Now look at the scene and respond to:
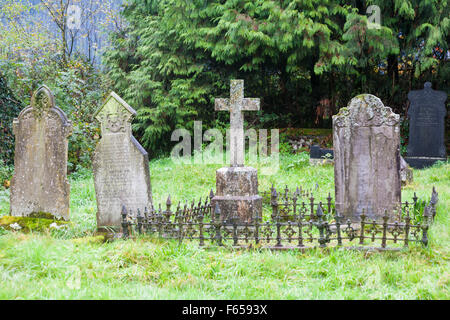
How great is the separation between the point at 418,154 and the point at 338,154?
7.86m

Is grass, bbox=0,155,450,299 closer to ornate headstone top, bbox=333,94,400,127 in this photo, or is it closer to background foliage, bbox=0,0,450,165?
ornate headstone top, bbox=333,94,400,127

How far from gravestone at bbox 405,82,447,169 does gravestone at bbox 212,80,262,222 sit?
7.87m

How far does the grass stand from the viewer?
4062 mm

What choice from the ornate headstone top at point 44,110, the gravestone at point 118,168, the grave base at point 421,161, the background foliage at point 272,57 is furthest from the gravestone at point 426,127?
the ornate headstone top at point 44,110

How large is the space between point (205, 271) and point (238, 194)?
2499 mm

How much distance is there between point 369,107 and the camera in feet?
21.3

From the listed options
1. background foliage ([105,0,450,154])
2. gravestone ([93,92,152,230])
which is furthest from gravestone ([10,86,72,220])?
background foliage ([105,0,450,154])

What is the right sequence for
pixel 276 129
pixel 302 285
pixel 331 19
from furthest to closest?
pixel 276 129
pixel 331 19
pixel 302 285

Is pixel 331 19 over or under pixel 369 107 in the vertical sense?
over

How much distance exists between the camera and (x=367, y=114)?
6.52 meters

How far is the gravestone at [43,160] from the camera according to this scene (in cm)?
679

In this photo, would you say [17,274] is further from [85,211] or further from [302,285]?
[85,211]

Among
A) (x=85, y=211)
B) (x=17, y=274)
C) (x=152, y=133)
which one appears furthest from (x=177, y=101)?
(x=17, y=274)

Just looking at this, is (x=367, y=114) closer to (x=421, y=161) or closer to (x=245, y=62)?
(x=421, y=161)
